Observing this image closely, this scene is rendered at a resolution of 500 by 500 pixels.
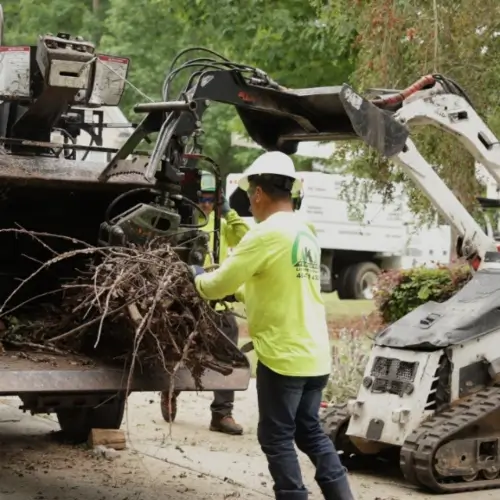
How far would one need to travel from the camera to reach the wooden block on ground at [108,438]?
7.20m

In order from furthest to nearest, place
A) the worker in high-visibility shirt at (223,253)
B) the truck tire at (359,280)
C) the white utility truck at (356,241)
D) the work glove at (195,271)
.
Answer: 1. the truck tire at (359,280)
2. the white utility truck at (356,241)
3. the worker in high-visibility shirt at (223,253)
4. the work glove at (195,271)

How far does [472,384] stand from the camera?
6996 millimetres

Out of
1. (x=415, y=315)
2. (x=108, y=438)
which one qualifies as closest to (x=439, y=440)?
(x=415, y=315)

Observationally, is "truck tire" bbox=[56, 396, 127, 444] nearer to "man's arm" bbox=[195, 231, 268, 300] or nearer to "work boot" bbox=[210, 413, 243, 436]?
"work boot" bbox=[210, 413, 243, 436]

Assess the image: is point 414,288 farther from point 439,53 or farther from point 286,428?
point 286,428

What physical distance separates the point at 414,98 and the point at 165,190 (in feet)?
6.95

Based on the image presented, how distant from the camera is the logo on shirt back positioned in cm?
515

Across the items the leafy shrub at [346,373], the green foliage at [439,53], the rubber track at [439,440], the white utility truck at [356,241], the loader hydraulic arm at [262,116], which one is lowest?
the white utility truck at [356,241]

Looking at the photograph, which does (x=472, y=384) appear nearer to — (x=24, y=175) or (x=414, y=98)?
(x=414, y=98)

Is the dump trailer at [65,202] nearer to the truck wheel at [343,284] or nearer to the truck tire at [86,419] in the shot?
the truck tire at [86,419]

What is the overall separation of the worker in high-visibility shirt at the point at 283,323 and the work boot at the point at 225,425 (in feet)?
9.35

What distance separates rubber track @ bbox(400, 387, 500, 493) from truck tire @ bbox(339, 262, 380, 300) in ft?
47.9

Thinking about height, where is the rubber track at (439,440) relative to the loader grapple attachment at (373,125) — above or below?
below

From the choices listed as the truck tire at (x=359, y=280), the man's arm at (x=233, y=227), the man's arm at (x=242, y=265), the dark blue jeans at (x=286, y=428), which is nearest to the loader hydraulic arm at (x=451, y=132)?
the man's arm at (x=233, y=227)
